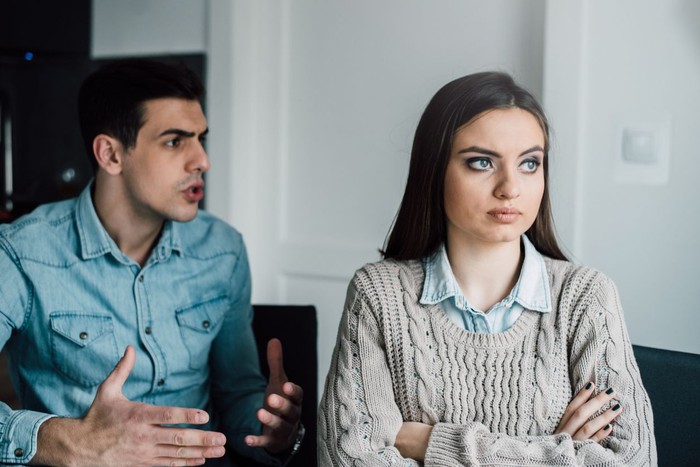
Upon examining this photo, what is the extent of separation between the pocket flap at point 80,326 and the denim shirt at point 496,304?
2.39 feet

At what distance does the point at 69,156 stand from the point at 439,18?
1711 mm

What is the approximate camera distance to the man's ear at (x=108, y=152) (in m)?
1.92

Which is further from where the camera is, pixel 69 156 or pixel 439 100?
pixel 69 156

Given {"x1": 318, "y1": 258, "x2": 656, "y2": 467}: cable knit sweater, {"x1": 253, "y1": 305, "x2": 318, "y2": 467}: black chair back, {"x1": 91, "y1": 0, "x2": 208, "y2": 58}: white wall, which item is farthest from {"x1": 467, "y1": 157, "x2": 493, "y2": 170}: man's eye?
{"x1": 91, "y1": 0, "x2": 208, "y2": 58}: white wall

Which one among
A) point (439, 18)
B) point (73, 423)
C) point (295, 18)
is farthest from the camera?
point (295, 18)

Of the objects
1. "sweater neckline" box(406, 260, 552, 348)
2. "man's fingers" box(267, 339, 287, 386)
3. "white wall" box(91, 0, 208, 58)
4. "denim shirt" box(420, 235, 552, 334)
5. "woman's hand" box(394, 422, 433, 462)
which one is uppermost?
"white wall" box(91, 0, 208, 58)

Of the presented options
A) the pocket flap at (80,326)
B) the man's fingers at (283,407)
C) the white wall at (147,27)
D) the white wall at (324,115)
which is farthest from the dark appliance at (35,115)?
the man's fingers at (283,407)

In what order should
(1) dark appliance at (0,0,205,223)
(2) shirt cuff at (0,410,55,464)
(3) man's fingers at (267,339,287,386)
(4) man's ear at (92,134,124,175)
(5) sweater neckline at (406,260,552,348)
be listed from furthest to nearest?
(1) dark appliance at (0,0,205,223) → (4) man's ear at (92,134,124,175) → (3) man's fingers at (267,339,287,386) → (2) shirt cuff at (0,410,55,464) → (5) sweater neckline at (406,260,552,348)

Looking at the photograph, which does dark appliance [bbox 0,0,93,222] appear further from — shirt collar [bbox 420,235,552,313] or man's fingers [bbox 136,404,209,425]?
shirt collar [bbox 420,235,552,313]

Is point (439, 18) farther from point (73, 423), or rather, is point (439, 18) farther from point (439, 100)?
point (73, 423)

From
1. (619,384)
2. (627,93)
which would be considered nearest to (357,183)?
(627,93)

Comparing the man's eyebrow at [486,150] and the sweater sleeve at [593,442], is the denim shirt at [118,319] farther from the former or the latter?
the man's eyebrow at [486,150]

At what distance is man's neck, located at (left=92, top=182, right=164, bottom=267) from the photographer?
189 centimetres

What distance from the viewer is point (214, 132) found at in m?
2.93
